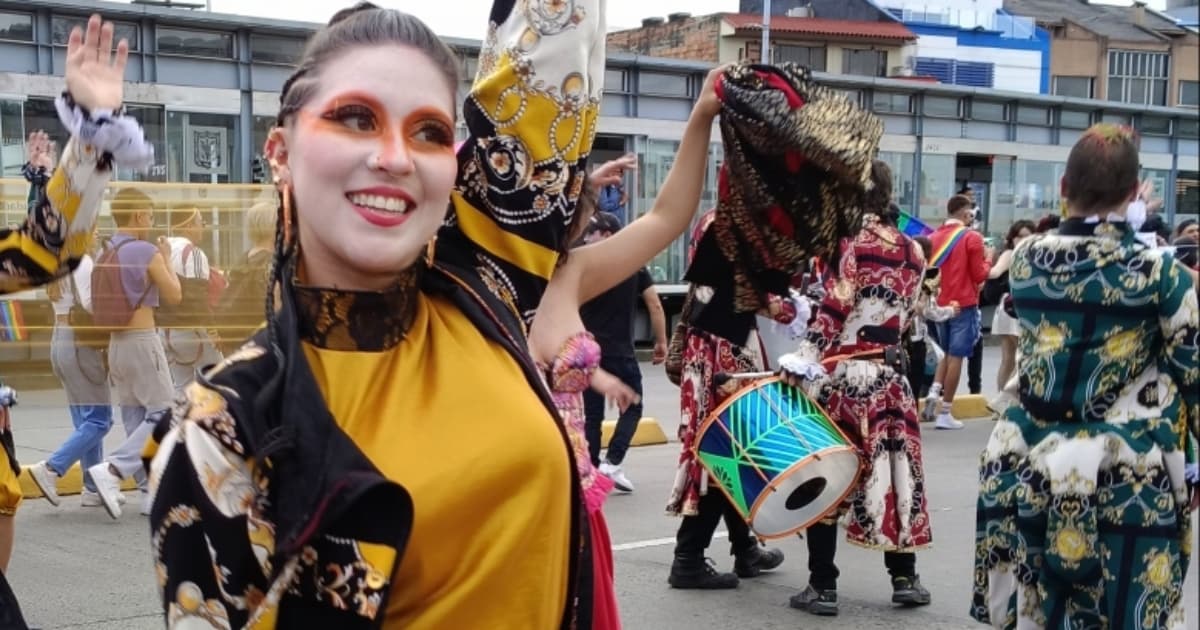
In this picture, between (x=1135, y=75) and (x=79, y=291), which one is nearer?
(x=79, y=291)

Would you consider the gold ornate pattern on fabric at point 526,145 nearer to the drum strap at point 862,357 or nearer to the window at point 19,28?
the drum strap at point 862,357

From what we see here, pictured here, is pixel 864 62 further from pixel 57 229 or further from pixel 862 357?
pixel 57 229

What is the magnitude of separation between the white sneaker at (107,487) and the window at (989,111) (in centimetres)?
1816

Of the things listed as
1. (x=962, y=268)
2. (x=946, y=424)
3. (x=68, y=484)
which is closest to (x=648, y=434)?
(x=946, y=424)

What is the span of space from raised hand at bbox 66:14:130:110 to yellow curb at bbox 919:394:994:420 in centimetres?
1163

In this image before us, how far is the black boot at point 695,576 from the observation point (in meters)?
6.69

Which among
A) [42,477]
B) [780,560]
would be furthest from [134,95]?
[780,560]

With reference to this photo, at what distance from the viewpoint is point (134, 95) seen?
50.0 feet

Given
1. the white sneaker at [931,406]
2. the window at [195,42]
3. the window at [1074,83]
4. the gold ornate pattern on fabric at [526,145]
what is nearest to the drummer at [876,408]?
the gold ornate pattern on fabric at [526,145]

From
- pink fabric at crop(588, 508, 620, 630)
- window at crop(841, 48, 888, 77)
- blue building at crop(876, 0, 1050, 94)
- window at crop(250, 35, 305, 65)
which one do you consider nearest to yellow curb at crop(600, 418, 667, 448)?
window at crop(250, 35, 305, 65)

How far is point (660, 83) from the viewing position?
19.3 metres

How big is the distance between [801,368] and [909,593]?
1255 millimetres

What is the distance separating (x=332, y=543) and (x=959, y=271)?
11634mm

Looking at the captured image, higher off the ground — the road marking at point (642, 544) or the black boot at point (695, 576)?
the black boot at point (695, 576)
